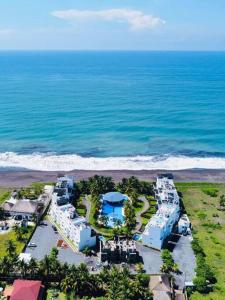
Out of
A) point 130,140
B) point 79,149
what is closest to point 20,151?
point 79,149

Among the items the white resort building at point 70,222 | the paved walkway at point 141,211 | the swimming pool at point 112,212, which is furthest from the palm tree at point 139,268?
the swimming pool at point 112,212

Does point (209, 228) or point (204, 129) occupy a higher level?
point (204, 129)

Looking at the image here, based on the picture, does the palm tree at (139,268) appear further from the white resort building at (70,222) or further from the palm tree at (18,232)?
the palm tree at (18,232)

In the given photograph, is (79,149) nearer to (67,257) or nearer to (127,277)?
(67,257)

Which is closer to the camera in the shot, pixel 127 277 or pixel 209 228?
pixel 127 277

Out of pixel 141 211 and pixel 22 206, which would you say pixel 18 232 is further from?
pixel 141 211

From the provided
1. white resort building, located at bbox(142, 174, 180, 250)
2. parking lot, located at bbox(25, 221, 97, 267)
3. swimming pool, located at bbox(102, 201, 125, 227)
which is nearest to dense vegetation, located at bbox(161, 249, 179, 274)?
white resort building, located at bbox(142, 174, 180, 250)

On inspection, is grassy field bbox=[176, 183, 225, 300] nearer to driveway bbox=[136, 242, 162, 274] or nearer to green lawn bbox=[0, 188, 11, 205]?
driveway bbox=[136, 242, 162, 274]
